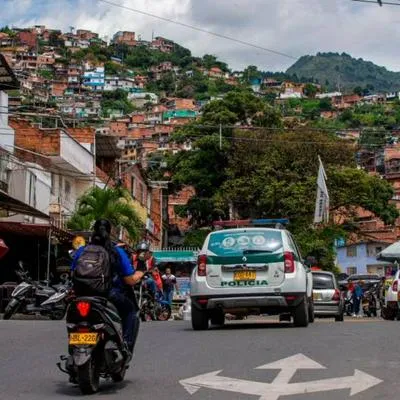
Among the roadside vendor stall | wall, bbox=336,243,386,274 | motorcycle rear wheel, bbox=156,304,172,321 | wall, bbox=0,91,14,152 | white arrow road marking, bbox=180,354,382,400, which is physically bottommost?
wall, bbox=336,243,386,274

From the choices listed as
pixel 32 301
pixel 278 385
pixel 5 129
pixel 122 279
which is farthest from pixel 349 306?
pixel 122 279

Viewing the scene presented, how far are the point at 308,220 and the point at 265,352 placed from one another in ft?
158

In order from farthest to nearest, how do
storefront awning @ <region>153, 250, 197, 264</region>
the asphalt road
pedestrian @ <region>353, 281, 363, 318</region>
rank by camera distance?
storefront awning @ <region>153, 250, 197, 264</region>, pedestrian @ <region>353, 281, 363, 318</region>, the asphalt road

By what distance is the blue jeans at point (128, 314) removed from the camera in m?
9.54

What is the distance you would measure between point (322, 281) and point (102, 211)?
1207 centimetres

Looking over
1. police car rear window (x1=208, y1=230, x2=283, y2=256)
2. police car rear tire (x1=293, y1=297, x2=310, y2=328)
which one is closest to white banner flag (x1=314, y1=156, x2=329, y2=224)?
police car rear tire (x1=293, y1=297, x2=310, y2=328)

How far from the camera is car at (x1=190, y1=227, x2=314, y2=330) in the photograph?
16.5 meters

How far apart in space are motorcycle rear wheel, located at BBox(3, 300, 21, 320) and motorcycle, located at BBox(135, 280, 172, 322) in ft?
10.5

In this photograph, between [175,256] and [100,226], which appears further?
[175,256]

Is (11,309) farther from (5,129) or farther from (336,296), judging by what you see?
(5,129)

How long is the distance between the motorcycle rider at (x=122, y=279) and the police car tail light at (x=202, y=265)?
22.9 ft

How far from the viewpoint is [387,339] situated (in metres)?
14.4

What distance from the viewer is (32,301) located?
24500 millimetres

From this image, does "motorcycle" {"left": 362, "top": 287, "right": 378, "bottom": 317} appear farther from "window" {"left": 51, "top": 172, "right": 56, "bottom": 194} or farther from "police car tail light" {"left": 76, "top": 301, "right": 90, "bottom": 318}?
"police car tail light" {"left": 76, "top": 301, "right": 90, "bottom": 318}
